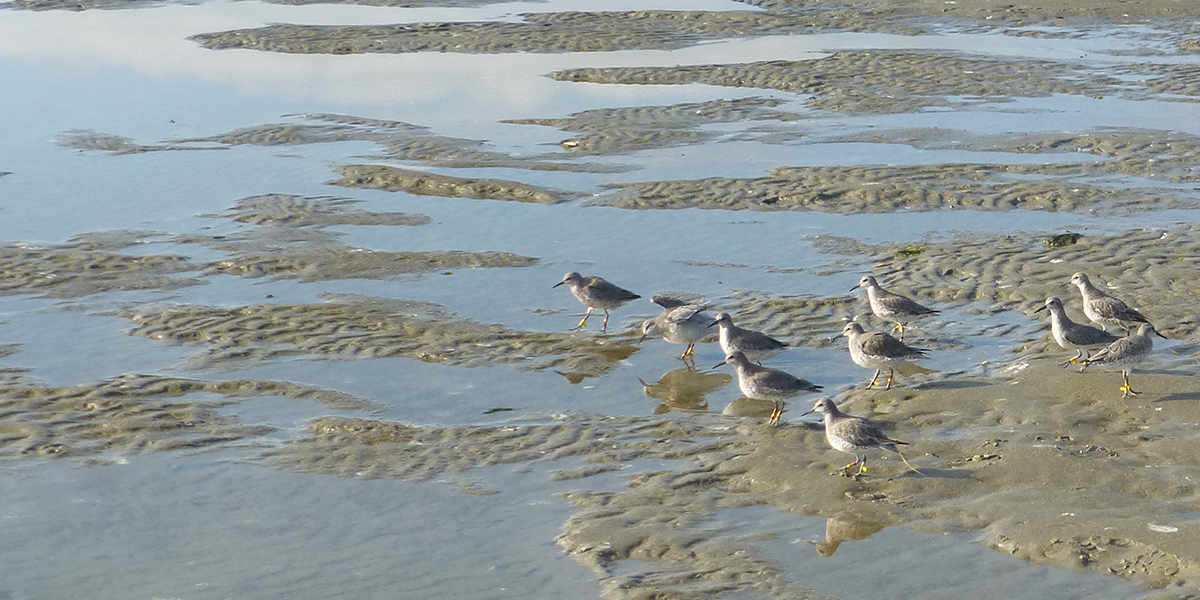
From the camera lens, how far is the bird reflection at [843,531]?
8.71 metres

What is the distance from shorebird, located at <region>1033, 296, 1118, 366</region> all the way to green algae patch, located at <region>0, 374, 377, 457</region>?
6023 mm

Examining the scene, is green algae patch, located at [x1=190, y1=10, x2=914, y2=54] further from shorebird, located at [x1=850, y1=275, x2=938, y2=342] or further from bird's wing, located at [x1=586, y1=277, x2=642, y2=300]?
shorebird, located at [x1=850, y1=275, x2=938, y2=342]

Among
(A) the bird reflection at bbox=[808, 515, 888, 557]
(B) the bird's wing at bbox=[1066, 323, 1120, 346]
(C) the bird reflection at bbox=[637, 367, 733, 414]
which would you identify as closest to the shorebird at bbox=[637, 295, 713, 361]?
(C) the bird reflection at bbox=[637, 367, 733, 414]

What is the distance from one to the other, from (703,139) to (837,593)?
13340mm

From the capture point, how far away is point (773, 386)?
10867mm

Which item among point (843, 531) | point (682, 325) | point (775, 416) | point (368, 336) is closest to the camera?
point (843, 531)

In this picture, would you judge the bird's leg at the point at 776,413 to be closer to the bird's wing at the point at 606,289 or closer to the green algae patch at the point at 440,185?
the bird's wing at the point at 606,289

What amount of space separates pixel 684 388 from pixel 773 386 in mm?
1398

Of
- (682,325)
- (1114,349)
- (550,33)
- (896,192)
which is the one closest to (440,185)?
(896,192)

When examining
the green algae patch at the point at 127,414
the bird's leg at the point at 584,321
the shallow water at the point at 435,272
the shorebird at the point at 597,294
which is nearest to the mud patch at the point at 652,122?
the shallow water at the point at 435,272

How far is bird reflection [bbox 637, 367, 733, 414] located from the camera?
37.9 feet

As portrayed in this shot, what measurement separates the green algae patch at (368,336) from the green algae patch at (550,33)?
1624cm

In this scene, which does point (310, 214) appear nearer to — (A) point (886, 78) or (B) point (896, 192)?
(B) point (896, 192)

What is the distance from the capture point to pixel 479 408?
11.4m
